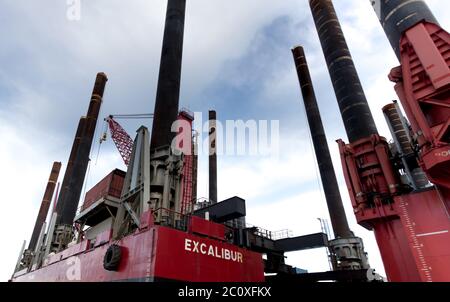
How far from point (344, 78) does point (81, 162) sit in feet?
117

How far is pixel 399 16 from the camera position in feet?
33.1

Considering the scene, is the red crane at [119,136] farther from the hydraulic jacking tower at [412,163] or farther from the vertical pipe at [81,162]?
the hydraulic jacking tower at [412,163]

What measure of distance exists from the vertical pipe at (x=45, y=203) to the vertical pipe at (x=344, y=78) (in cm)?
5775

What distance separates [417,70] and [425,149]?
107 inches

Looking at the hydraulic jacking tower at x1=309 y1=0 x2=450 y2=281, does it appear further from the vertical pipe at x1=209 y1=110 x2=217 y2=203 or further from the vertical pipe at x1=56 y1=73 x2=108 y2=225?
the vertical pipe at x1=209 y1=110 x2=217 y2=203

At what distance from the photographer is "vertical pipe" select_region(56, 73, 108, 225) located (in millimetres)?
33719

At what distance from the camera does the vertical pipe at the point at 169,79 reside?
19297 millimetres

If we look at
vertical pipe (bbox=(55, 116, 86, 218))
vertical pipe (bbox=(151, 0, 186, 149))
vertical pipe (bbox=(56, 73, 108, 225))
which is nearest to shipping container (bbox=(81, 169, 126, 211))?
vertical pipe (bbox=(151, 0, 186, 149))

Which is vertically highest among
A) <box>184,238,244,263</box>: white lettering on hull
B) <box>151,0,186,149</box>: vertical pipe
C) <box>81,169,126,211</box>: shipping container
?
<box>151,0,186,149</box>: vertical pipe

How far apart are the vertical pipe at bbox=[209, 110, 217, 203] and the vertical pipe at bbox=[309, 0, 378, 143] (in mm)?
34733

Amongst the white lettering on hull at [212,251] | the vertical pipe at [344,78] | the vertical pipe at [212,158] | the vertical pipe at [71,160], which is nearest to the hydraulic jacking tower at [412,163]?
the vertical pipe at [344,78]

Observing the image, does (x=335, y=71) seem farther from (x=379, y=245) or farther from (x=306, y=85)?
(x=306, y=85)
